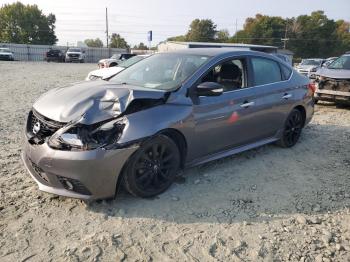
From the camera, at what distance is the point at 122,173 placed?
382cm

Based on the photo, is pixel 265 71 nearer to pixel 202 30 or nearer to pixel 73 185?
pixel 73 185

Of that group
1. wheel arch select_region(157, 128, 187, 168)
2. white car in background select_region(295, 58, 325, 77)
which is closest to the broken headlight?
wheel arch select_region(157, 128, 187, 168)

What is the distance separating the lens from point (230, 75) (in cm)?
510

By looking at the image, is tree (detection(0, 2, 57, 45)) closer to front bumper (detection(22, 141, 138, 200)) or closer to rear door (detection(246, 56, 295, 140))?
rear door (detection(246, 56, 295, 140))

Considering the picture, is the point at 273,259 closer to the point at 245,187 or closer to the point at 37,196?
the point at 245,187

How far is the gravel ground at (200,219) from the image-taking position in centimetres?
325

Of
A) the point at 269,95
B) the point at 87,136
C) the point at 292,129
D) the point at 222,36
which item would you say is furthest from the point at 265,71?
the point at 222,36

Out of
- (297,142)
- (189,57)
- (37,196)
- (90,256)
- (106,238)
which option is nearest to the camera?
Answer: (90,256)

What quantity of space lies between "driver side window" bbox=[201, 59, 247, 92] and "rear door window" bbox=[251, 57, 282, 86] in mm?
251

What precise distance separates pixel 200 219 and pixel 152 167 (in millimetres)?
758

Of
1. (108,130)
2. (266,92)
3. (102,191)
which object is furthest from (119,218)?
(266,92)

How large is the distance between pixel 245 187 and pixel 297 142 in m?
2.52

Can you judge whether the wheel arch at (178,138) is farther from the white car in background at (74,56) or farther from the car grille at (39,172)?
the white car in background at (74,56)

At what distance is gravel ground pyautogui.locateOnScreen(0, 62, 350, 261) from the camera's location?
3.25 m
